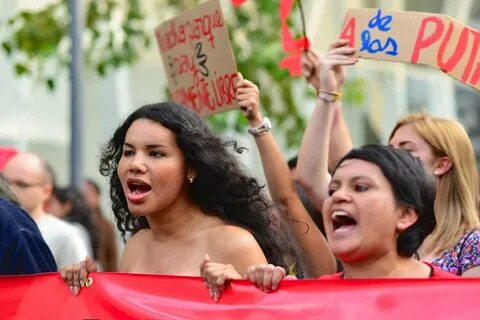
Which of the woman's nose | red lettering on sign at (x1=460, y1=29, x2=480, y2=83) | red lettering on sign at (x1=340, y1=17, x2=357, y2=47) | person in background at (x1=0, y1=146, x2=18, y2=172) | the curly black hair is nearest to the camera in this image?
the woman's nose

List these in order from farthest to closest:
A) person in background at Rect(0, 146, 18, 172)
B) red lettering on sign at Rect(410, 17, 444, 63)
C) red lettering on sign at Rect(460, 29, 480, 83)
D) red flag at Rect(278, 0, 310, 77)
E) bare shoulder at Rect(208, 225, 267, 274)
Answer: person in background at Rect(0, 146, 18, 172)
red flag at Rect(278, 0, 310, 77)
red lettering on sign at Rect(410, 17, 444, 63)
red lettering on sign at Rect(460, 29, 480, 83)
bare shoulder at Rect(208, 225, 267, 274)

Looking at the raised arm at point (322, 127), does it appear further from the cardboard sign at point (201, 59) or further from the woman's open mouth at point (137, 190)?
the woman's open mouth at point (137, 190)

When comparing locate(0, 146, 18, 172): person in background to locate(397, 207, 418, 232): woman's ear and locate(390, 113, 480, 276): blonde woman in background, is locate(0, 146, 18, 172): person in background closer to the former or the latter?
locate(390, 113, 480, 276): blonde woman in background

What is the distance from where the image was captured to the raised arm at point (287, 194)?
6.39 m

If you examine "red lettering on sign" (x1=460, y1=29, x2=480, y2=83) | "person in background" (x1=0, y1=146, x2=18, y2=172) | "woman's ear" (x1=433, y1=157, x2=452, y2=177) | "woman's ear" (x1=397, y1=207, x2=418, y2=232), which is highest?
"person in background" (x1=0, y1=146, x2=18, y2=172)

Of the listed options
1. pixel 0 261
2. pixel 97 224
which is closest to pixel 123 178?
pixel 0 261

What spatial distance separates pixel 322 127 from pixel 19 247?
4.27 ft

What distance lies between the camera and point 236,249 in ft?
18.6

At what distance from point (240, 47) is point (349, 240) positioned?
27.2 feet

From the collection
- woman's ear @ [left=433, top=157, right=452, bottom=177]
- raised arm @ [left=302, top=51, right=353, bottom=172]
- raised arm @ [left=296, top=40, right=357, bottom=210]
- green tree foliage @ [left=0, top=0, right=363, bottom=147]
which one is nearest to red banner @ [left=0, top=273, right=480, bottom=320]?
raised arm @ [left=296, top=40, right=357, bottom=210]

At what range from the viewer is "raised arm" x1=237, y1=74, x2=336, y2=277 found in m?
6.39

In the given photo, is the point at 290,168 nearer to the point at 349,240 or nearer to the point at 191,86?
the point at 191,86

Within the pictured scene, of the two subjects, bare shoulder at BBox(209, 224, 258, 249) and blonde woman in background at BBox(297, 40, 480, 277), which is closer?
bare shoulder at BBox(209, 224, 258, 249)

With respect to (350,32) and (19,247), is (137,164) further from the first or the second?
(350,32)
